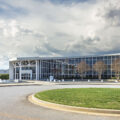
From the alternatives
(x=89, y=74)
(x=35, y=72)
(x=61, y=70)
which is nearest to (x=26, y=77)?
(x=35, y=72)

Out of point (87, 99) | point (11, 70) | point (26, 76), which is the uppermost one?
point (11, 70)

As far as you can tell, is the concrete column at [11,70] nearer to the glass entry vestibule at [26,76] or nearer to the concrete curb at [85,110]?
the glass entry vestibule at [26,76]

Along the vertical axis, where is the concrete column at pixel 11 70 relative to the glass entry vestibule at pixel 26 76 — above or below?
above

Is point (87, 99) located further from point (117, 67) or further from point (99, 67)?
point (99, 67)

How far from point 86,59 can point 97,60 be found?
4.19m

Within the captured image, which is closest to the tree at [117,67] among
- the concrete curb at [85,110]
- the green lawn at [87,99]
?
the green lawn at [87,99]

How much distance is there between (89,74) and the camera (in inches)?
2798

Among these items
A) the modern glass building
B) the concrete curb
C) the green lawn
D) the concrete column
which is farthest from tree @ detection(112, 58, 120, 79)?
the concrete curb

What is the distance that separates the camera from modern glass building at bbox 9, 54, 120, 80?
222ft

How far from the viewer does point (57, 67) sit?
2901 inches

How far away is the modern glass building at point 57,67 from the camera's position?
6775 cm

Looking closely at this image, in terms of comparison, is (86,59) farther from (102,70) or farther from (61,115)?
(61,115)

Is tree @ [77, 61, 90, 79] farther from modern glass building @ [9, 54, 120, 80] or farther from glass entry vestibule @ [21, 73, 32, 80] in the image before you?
glass entry vestibule @ [21, 73, 32, 80]

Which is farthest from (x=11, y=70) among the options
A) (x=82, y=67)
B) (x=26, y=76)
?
(x=82, y=67)
